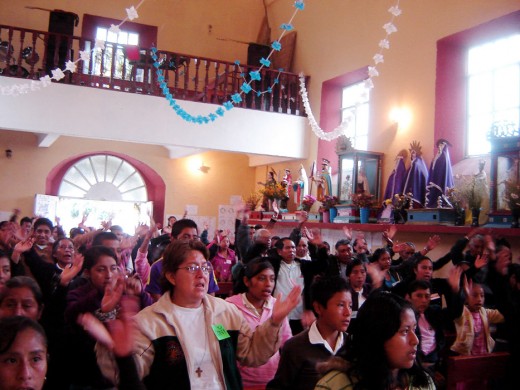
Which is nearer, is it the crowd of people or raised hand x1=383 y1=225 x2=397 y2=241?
the crowd of people

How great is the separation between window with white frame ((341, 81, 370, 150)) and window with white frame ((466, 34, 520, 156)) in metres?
2.11

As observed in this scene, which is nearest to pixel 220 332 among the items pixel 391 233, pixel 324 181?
pixel 391 233

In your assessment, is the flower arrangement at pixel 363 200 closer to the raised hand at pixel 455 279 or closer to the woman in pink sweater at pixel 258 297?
the raised hand at pixel 455 279

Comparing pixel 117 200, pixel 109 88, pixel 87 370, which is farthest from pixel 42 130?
pixel 87 370

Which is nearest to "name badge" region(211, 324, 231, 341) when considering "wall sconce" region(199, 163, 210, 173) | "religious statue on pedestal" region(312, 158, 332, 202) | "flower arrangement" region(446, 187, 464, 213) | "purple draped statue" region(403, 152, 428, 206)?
"flower arrangement" region(446, 187, 464, 213)

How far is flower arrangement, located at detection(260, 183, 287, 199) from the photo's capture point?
1104 cm

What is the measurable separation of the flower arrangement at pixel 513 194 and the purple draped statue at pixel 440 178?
3.99 ft

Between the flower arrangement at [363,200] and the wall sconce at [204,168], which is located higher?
the wall sconce at [204,168]

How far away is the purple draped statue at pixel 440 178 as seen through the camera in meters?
7.48

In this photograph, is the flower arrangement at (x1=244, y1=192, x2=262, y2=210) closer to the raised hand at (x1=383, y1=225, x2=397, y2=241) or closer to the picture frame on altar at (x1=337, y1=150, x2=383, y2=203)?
the picture frame on altar at (x1=337, y1=150, x2=383, y2=203)

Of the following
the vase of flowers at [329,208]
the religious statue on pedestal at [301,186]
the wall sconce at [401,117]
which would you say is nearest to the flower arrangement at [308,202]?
the religious statue on pedestal at [301,186]

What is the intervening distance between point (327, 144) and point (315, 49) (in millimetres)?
2142

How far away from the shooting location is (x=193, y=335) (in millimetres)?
2182

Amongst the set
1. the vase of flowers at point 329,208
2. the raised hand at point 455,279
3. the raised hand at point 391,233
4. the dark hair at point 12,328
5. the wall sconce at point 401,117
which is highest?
the wall sconce at point 401,117
